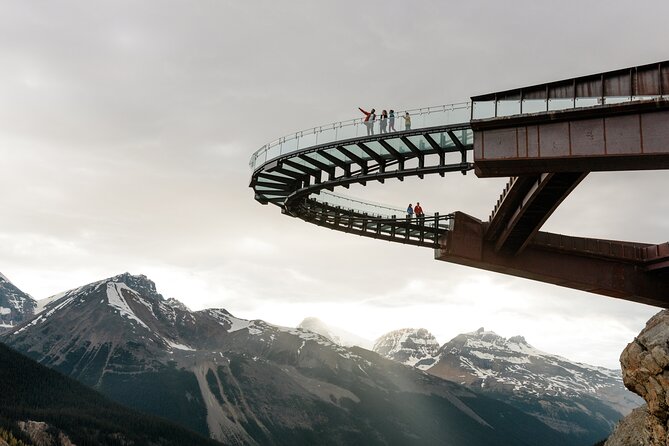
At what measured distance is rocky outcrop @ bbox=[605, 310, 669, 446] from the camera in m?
37.1

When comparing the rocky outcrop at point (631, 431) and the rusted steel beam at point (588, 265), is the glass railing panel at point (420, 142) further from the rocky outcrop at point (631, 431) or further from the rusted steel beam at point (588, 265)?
the rocky outcrop at point (631, 431)

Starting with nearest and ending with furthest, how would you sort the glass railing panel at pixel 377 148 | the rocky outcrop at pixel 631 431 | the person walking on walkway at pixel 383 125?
the person walking on walkway at pixel 383 125 < the glass railing panel at pixel 377 148 < the rocky outcrop at pixel 631 431

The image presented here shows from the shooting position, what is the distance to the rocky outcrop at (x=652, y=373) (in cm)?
3709

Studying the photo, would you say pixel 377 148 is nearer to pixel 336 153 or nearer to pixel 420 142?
pixel 420 142

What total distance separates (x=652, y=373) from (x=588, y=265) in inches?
319

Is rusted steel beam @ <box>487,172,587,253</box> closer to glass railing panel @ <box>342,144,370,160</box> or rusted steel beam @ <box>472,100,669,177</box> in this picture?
rusted steel beam @ <box>472,100,669,177</box>

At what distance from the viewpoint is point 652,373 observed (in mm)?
37719

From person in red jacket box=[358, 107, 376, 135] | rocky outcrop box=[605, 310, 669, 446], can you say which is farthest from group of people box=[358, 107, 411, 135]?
rocky outcrop box=[605, 310, 669, 446]

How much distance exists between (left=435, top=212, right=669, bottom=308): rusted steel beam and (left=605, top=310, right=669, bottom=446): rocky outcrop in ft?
9.81

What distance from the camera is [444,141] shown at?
99.5ft

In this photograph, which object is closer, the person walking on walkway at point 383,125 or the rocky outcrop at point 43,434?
the person walking on walkway at point 383,125

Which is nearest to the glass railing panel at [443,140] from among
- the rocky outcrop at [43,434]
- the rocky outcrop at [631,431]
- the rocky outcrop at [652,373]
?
the rocky outcrop at [652,373]

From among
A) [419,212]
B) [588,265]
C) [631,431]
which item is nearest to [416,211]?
[419,212]

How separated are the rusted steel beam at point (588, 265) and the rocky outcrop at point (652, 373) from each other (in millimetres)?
2989
